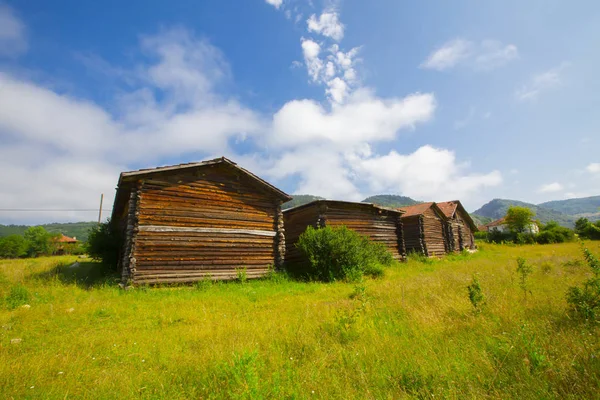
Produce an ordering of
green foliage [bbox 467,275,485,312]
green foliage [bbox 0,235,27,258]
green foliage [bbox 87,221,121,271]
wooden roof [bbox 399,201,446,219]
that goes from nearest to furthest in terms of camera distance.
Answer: green foliage [bbox 467,275,485,312] → green foliage [bbox 87,221,121,271] → wooden roof [bbox 399,201,446,219] → green foliage [bbox 0,235,27,258]

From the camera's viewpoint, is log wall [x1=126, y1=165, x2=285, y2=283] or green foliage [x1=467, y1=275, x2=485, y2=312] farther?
log wall [x1=126, y1=165, x2=285, y2=283]

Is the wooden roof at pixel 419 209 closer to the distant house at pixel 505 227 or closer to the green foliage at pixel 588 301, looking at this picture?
the green foliage at pixel 588 301

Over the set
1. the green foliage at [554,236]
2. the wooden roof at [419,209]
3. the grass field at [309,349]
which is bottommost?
the grass field at [309,349]

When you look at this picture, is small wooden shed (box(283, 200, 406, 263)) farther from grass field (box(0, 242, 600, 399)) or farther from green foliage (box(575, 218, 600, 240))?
green foliage (box(575, 218, 600, 240))

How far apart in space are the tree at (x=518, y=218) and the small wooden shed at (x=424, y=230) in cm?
3104

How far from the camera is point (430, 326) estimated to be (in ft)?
16.9

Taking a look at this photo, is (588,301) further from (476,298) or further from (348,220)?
(348,220)

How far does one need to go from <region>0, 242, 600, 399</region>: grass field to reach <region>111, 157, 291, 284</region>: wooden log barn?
11.4 ft

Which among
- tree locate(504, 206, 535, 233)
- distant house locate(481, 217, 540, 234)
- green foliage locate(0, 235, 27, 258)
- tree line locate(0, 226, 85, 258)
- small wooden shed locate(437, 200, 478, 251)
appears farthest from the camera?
tree line locate(0, 226, 85, 258)

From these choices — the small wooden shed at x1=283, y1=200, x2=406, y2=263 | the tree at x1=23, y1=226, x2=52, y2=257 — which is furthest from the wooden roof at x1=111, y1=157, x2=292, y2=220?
the tree at x1=23, y1=226, x2=52, y2=257

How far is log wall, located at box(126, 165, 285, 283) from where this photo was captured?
11.9 meters

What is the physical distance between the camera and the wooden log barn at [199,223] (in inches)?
466

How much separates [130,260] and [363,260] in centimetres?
1095

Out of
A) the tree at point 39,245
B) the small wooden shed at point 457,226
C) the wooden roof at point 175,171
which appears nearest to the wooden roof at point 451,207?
the small wooden shed at point 457,226
